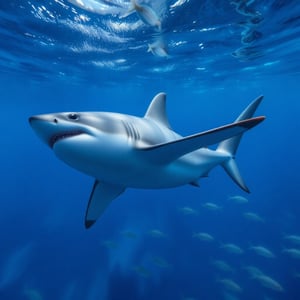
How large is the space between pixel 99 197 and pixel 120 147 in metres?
1.79

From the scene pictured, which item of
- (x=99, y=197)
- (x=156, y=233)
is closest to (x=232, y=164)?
(x=99, y=197)

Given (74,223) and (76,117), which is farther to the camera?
(74,223)

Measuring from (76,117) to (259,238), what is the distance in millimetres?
18179

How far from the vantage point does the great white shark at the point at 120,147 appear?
2990 mm

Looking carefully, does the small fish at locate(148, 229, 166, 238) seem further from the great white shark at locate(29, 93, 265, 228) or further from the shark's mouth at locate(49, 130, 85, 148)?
the shark's mouth at locate(49, 130, 85, 148)

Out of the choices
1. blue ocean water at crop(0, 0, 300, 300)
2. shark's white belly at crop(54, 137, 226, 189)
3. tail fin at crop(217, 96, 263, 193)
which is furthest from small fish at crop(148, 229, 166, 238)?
shark's white belly at crop(54, 137, 226, 189)

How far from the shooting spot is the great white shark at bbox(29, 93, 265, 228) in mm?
2990

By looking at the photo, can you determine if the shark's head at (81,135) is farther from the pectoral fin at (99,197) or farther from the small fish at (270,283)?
the small fish at (270,283)

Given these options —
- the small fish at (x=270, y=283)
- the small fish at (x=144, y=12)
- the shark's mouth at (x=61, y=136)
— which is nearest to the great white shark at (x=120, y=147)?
the shark's mouth at (x=61, y=136)

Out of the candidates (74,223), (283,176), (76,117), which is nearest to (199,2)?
(76,117)

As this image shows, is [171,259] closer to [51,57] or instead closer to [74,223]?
[74,223]

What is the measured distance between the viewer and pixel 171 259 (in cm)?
1470

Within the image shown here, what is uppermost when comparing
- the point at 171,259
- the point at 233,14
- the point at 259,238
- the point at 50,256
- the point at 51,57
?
the point at 51,57

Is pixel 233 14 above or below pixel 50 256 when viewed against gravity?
above
